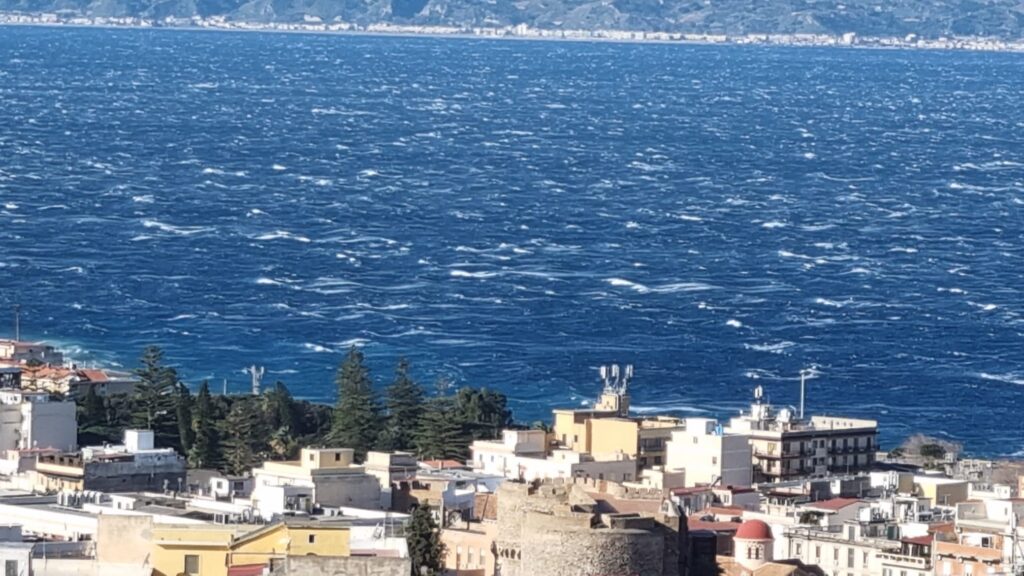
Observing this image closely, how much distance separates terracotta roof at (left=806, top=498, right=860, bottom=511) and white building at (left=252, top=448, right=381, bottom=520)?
9.50m

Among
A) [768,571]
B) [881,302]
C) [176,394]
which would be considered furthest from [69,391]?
[881,302]

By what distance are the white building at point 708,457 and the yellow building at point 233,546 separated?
32.4 m

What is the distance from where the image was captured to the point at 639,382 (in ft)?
409

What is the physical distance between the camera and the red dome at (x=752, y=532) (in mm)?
58969

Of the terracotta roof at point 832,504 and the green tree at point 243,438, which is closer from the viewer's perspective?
the terracotta roof at point 832,504

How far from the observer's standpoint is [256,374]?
11881 centimetres

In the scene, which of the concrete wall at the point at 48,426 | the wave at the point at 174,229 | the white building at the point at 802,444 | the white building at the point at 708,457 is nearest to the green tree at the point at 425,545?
the concrete wall at the point at 48,426

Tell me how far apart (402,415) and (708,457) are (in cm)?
1450

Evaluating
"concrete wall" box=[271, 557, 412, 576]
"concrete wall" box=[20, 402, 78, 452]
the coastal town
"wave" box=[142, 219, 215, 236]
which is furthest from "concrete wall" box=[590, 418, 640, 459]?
"wave" box=[142, 219, 215, 236]

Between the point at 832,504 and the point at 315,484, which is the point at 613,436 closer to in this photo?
the point at 832,504

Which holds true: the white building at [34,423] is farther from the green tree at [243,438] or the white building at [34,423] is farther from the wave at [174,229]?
the wave at [174,229]

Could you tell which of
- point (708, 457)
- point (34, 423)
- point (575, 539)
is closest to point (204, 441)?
point (34, 423)

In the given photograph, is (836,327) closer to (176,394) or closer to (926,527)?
(176,394)

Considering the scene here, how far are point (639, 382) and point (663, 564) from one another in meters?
74.2
